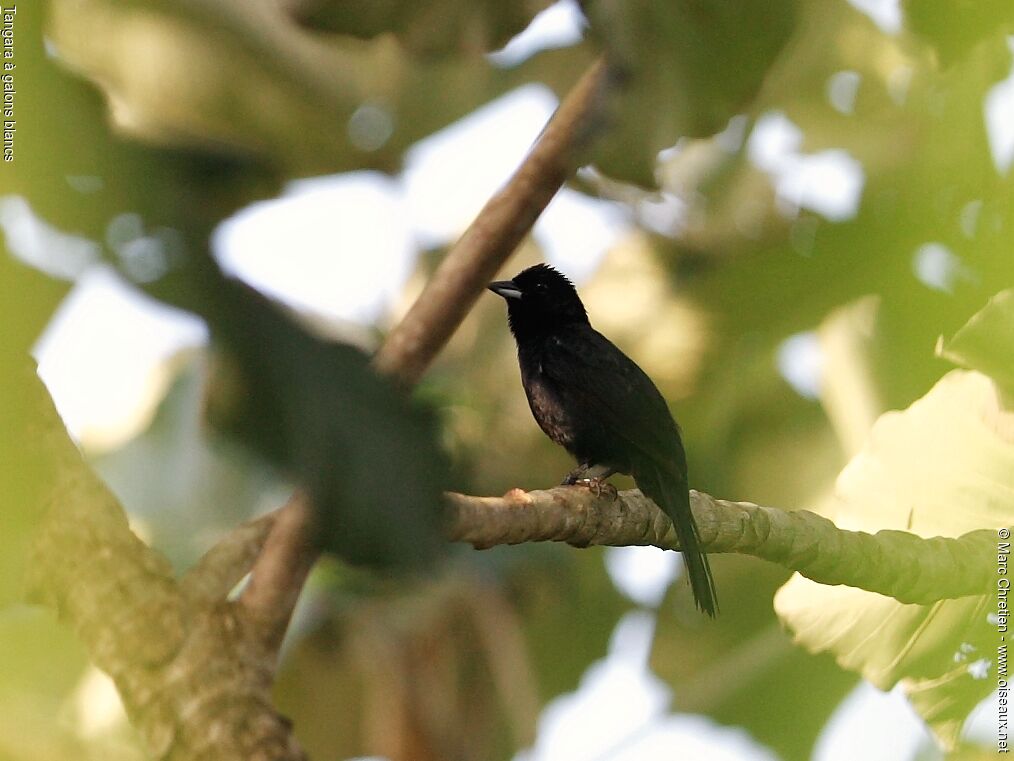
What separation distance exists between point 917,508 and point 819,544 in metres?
0.31

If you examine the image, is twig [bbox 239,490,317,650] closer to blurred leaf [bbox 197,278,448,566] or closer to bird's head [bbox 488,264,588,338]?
blurred leaf [bbox 197,278,448,566]

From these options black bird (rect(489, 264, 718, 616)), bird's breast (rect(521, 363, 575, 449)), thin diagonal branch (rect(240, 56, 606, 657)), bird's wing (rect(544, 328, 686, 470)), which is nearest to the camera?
thin diagonal branch (rect(240, 56, 606, 657))

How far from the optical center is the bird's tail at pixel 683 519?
6.98 feet

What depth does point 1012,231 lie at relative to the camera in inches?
56.6

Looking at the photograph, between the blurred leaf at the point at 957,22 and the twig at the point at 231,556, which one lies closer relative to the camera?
the blurred leaf at the point at 957,22

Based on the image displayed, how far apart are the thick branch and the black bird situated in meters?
0.13

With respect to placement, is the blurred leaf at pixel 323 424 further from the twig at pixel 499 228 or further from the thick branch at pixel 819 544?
the twig at pixel 499 228

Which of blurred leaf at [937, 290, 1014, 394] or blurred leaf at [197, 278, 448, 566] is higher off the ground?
blurred leaf at [197, 278, 448, 566]

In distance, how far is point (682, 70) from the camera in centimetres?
219

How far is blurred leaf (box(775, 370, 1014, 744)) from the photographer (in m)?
1.90

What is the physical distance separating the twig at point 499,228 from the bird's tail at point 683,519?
1.93ft

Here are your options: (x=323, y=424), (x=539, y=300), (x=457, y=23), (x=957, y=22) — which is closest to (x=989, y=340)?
(x=957, y=22)

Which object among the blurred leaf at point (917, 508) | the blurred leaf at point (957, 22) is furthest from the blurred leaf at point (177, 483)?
the blurred leaf at point (957, 22)

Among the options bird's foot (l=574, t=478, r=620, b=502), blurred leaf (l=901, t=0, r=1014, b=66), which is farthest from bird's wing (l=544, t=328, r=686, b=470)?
blurred leaf (l=901, t=0, r=1014, b=66)
